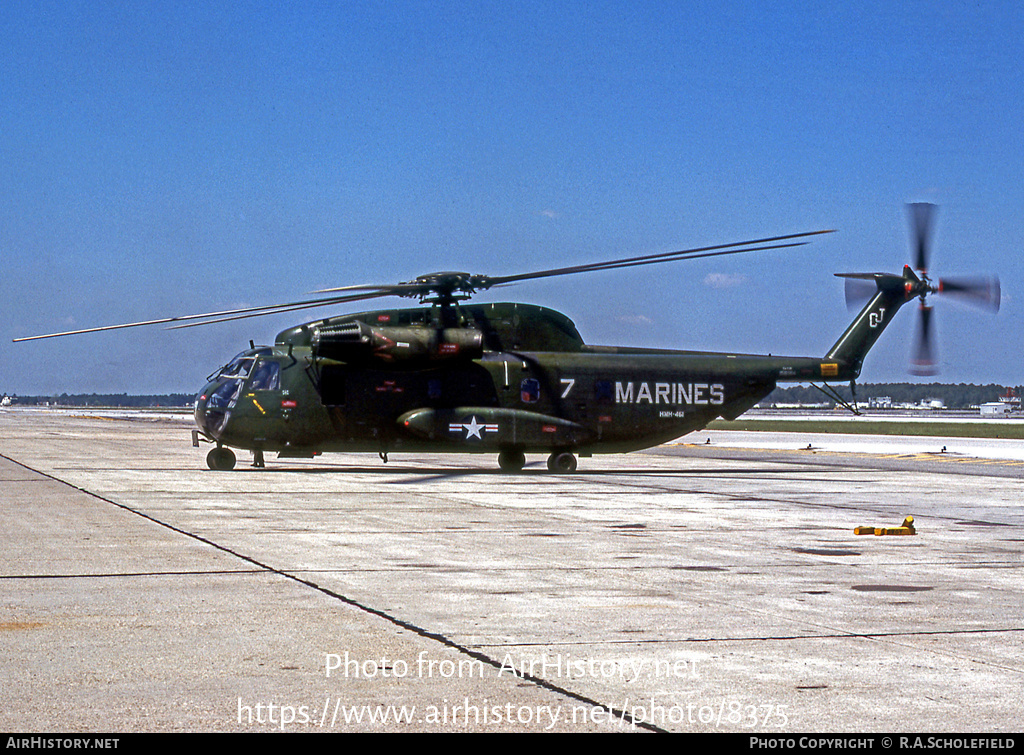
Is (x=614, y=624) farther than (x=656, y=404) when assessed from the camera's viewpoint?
No

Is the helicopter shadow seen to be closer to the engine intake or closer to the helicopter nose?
the helicopter nose

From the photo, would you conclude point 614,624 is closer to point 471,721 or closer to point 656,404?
point 471,721

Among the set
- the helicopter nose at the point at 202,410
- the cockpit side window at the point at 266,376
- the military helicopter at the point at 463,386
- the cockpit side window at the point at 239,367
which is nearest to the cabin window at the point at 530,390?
the military helicopter at the point at 463,386

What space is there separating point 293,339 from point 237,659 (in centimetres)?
2181

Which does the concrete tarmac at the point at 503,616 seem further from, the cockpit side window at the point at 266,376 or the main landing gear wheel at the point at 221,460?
the main landing gear wheel at the point at 221,460

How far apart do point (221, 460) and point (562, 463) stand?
848cm

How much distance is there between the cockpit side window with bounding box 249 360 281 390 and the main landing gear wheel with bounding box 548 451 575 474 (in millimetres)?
7163

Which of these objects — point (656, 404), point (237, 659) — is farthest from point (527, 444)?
point (237, 659)

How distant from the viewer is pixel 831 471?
31.4 meters

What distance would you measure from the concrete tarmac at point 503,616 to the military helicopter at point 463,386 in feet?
26.9

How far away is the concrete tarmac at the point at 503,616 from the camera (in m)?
6.11

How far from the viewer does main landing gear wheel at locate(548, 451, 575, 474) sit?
29500 millimetres

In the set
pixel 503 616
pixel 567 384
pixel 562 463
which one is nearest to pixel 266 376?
pixel 567 384

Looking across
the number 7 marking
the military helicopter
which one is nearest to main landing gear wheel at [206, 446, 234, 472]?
the military helicopter
